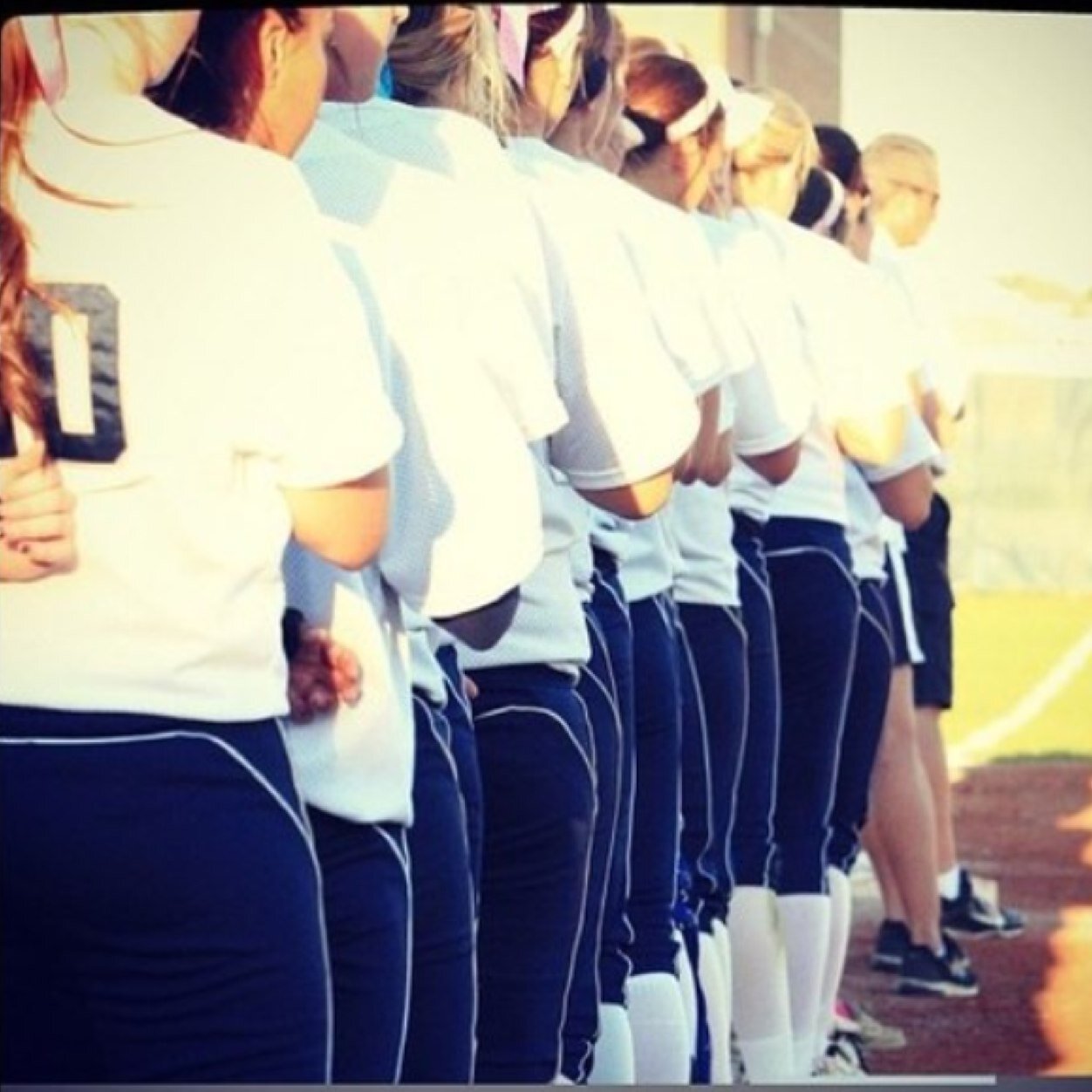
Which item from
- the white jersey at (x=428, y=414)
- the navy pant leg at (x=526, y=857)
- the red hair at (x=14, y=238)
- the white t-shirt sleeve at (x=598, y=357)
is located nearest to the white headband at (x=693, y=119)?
the white t-shirt sleeve at (x=598, y=357)

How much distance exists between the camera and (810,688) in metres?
3.99

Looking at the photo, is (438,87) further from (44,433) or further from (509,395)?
(44,433)

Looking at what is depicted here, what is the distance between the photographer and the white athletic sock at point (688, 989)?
3701 mm

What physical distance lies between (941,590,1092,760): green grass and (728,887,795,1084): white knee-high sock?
1.15ft

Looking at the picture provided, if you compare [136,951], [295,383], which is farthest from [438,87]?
[136,951]

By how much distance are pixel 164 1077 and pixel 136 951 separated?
0.13 m

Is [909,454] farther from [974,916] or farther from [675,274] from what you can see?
[974,916]

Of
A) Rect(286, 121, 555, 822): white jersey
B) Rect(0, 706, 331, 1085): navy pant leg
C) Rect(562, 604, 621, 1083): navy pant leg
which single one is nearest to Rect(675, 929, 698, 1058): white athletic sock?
Rect(562, 604, 621, 1083): navy pant leg

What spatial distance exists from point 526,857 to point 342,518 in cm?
56

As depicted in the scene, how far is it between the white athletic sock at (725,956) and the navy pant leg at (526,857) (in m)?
0.49

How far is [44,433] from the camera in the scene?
2.93 meters

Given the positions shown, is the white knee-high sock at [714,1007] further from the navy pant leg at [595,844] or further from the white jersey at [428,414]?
the white jersey at [428,414]

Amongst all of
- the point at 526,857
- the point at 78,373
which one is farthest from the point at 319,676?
the point at 526,857

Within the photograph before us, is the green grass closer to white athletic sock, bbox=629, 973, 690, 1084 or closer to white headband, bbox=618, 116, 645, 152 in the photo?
white athletic sock, bbox=629, 973, 690, 1084
